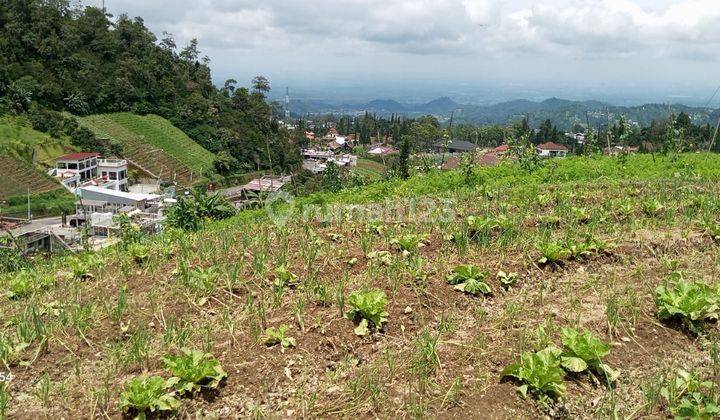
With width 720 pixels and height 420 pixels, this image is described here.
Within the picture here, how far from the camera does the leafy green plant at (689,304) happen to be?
376 centimetres

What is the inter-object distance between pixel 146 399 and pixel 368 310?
1.63 meters

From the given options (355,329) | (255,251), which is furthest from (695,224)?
(255,251)

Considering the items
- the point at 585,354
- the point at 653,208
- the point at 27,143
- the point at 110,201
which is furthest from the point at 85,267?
the point at 27,143

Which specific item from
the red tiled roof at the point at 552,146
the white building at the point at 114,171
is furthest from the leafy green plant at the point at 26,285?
the red tiled roof at the point at 552,146

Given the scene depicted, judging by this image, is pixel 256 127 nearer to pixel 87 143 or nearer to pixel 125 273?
→ pixel 87 143

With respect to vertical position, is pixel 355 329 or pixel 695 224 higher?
pixel 695 224

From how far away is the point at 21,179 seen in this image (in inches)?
1730

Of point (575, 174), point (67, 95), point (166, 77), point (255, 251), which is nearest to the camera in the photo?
point (255, 251)

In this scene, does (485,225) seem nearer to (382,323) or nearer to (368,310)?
(382,323)

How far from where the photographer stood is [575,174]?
12.6m

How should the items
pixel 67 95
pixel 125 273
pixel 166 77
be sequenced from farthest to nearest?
pixel 166 77, pixel 67 95, pixel 125 273

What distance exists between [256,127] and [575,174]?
6601 cm

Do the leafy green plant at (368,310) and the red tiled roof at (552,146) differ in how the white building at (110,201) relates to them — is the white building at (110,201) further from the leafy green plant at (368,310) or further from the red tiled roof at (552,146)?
the red tiled roof at (552,146)

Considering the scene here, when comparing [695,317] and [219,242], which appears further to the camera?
[219,242]
